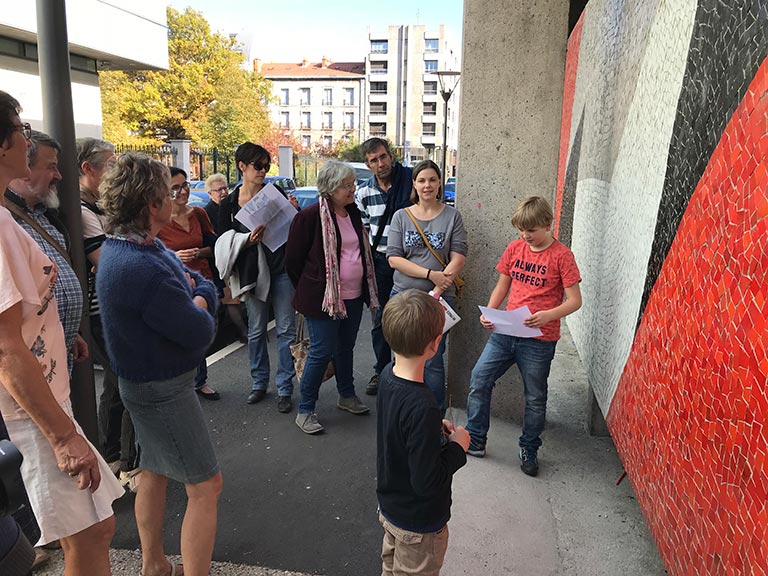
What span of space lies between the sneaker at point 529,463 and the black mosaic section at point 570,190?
9.23 feet

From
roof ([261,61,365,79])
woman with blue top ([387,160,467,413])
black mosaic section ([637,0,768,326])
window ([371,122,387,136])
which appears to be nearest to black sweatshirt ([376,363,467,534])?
black mosaic section ([637,0,768,326])

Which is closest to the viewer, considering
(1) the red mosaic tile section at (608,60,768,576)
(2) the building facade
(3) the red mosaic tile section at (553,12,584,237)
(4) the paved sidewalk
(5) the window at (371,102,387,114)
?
(1) the red mosaic tile section at (608,60,768,576)

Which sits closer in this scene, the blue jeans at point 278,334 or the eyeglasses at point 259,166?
the eyeglasses at point 259,166

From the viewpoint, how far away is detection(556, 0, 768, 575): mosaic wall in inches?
62.0

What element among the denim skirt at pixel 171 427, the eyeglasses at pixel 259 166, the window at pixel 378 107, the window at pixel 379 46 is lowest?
the denim skirt at pixel 171 427

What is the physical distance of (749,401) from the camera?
1.56 metres

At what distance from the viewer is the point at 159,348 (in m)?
2.23

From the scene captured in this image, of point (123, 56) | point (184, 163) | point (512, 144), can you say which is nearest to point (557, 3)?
point (512, 144)

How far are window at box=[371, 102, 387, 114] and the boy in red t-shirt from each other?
88.3 m

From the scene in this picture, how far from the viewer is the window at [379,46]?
91000 millimetres

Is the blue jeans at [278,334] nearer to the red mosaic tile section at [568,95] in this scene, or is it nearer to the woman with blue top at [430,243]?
the woman with blue top at [430,243]

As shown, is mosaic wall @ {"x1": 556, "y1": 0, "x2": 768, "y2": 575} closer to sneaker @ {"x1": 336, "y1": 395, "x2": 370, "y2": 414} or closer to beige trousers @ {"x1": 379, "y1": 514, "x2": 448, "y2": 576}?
beige trousers @ {"x1": 379, "y1": 514, "x2": 448, "y2": 576}

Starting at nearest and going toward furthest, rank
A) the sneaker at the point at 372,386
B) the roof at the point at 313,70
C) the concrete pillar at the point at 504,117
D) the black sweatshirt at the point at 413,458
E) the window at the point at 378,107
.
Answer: the black sweatshirt at the point at 413,458 → the concrete pillar at the point at 504,117 → the sneaker at the point at 372,386 → the window at the point at 378,107 → the roof at the point at 313,70

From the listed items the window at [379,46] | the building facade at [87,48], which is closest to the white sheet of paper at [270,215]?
the building facade at [87,48]
